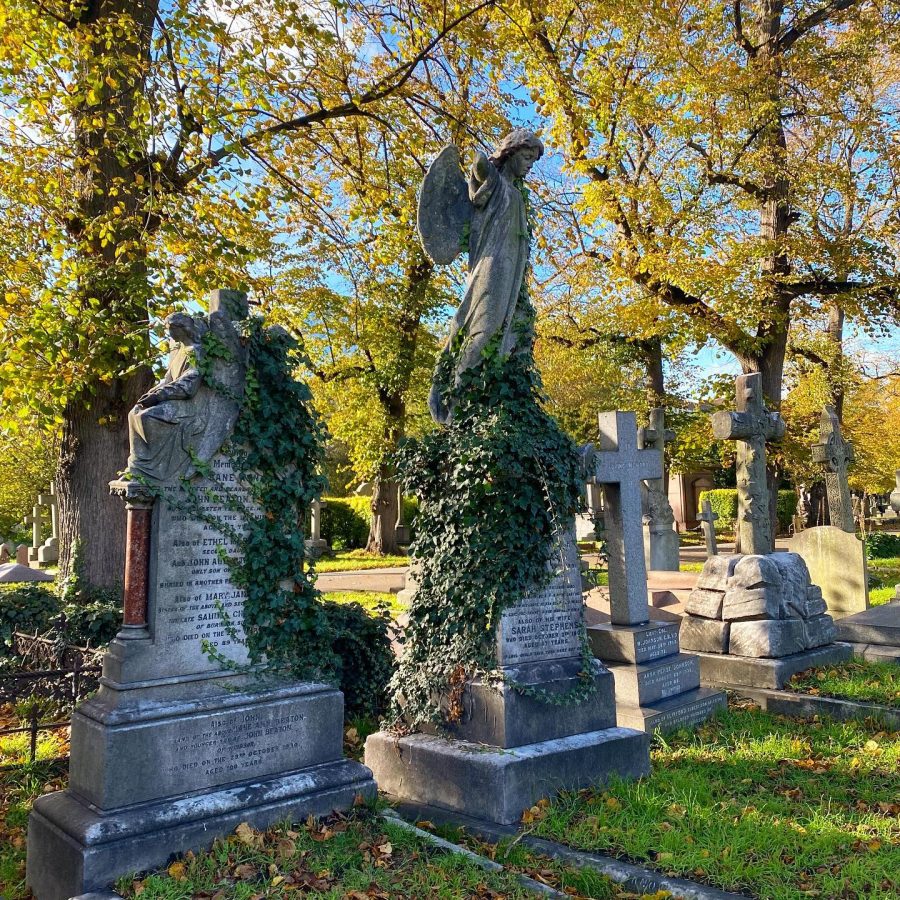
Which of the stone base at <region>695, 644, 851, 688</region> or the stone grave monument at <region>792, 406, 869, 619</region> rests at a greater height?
the stone grave monument at <region>792, 406, 869, 619</region>

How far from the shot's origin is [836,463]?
36.9 feet

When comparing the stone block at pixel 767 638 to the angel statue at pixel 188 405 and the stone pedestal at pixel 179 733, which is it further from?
the angel statue at pixel 188 405

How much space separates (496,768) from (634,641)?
248 cm

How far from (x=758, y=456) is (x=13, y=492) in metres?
28.0

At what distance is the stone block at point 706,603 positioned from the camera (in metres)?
7.79

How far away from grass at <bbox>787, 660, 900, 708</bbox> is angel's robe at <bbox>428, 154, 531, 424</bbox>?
14.1 ft

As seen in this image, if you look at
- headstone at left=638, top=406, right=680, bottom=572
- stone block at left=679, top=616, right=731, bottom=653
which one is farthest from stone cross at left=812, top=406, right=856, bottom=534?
headstone at left=638, top=406, right=680, bottom=572

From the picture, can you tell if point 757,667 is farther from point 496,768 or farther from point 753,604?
point 496,768

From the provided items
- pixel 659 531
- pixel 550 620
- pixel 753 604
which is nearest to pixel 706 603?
pixel 753 604

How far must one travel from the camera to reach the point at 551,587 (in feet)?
17.5

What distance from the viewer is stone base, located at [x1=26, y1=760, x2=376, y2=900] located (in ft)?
12.1

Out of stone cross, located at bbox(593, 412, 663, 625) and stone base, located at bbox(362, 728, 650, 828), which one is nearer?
stone base, located at bbox(362, 728, 650, 828)

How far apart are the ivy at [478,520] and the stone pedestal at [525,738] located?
3.6 inches

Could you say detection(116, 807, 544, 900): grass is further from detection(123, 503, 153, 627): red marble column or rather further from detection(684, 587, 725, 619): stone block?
detection(684, 587, 725, 619): stone block
